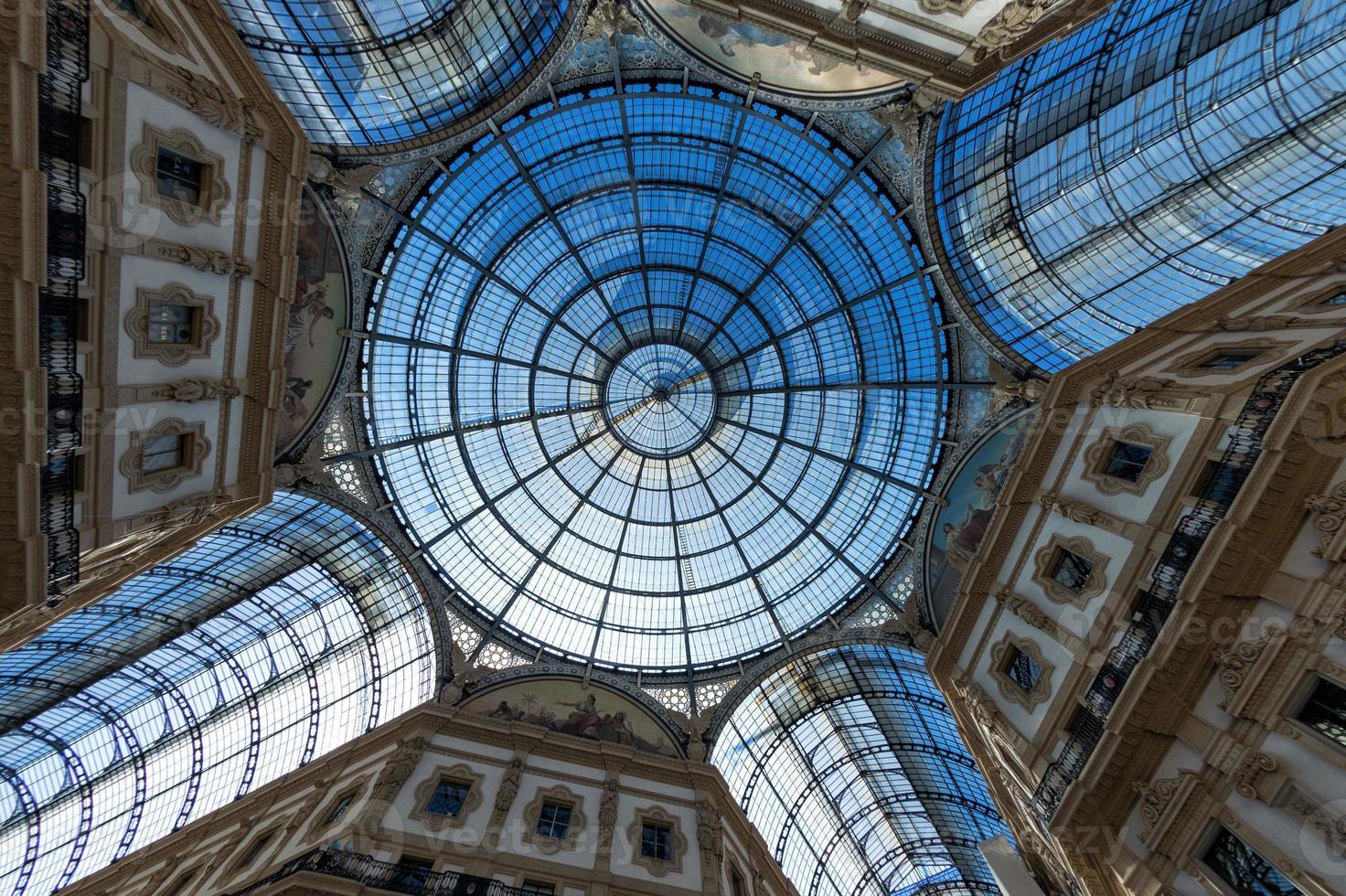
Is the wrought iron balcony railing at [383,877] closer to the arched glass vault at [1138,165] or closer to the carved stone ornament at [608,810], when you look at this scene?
the carved stone ornament at [608,810]

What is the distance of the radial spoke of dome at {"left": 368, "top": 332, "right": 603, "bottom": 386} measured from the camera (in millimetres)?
24859

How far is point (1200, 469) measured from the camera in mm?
14805

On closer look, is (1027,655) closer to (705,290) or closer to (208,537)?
(705,290)

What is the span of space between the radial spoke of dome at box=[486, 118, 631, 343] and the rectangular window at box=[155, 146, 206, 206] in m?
9.45

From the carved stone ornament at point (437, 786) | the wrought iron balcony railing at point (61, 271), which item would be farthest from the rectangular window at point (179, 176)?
the carved stone ornament at point (437, 786)

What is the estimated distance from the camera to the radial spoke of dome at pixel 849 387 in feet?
82.1

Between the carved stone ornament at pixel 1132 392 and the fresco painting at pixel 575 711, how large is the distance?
72.3 ft

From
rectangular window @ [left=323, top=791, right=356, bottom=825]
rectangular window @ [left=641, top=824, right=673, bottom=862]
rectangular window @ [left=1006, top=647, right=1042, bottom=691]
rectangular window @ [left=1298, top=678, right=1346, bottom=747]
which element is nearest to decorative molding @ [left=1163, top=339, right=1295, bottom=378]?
rectangular window @ [left=1298, top=678, right=1346, bottom=747]

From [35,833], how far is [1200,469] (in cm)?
4449

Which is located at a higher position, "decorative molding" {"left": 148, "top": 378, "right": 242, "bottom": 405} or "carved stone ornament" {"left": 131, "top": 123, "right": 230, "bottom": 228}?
"carved stone ornament" {"left": 131, "top": 123, "right": 230, "bottom": 228}

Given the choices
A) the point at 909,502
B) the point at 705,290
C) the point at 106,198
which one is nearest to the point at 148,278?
the point at 106,198

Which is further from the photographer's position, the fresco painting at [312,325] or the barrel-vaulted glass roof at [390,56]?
the fresco painting at [312,325]

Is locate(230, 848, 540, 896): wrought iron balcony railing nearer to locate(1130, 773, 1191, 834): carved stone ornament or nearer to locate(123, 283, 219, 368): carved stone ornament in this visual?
locate(123, 283, 219, 368): carved stone ornament

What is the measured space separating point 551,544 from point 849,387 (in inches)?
642
